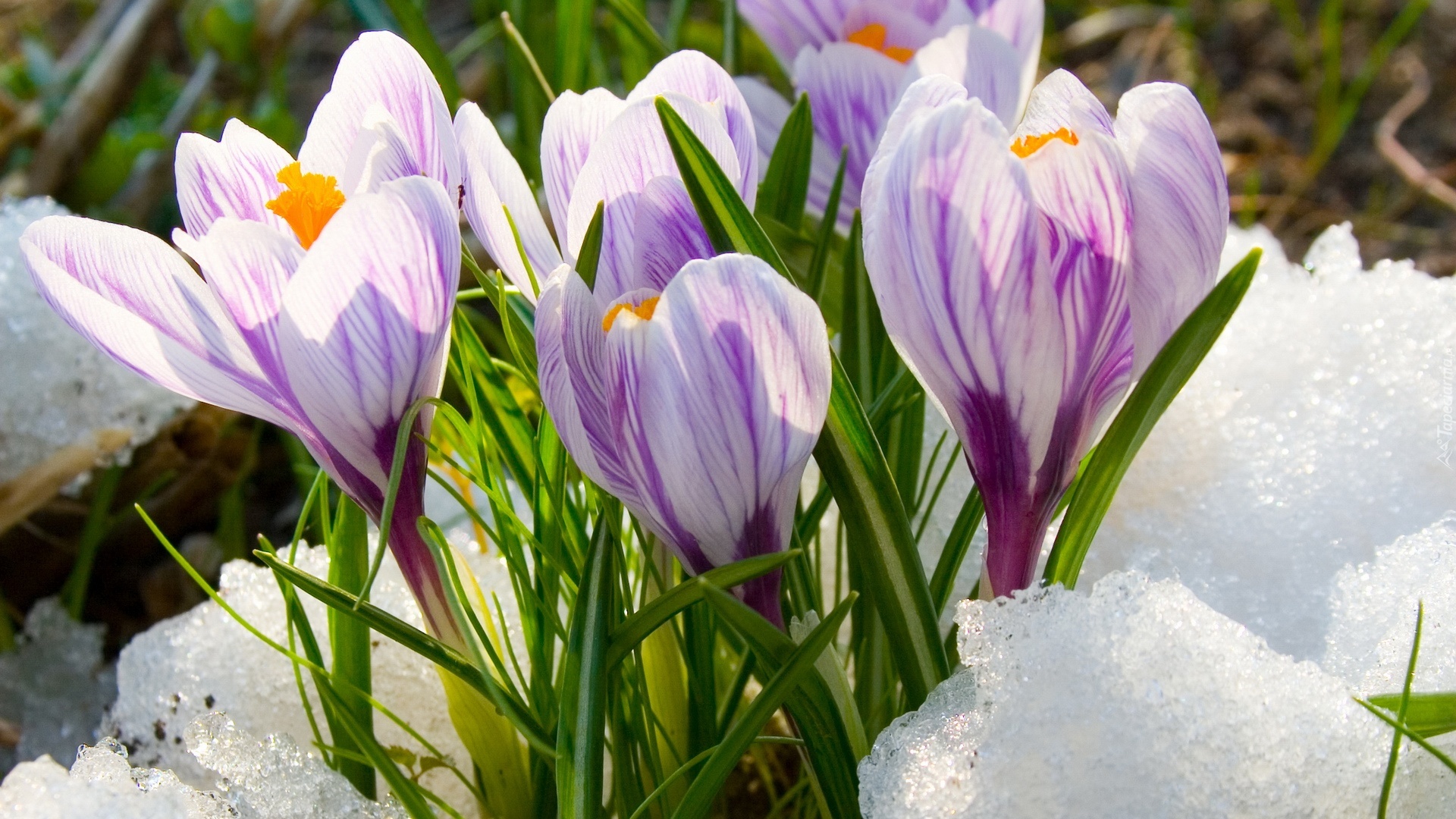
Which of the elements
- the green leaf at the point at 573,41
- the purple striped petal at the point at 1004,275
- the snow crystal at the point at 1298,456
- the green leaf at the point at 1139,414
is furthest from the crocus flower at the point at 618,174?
the green leaf at the point at 573,41

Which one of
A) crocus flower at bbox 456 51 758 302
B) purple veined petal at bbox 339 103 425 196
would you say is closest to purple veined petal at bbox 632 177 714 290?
crocus flower at bbox 456 51 758 302

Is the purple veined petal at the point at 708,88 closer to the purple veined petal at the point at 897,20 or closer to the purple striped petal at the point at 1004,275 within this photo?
the purple striped petal at the point at 1004,275

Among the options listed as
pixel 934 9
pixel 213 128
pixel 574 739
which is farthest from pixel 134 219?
pixel 574 739

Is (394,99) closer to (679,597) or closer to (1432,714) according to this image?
(679,597)

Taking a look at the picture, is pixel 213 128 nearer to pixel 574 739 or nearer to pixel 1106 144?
pixel 574 739

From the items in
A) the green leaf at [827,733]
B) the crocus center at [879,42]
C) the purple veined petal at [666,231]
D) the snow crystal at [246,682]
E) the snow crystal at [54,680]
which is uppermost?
the crocus center at [879,42]

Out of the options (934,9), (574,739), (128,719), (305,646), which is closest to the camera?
(574,739)

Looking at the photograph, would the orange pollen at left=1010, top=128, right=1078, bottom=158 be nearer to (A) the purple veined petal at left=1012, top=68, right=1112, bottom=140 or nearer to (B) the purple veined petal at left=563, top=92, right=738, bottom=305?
(A) the purple veined petal at left=1012, top=68, right=1112, bottom=140
